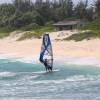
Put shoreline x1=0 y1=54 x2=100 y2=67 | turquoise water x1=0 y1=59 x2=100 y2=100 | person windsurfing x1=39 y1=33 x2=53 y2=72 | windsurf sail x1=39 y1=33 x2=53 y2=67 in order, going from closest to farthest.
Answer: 1. turquoise water x1=0 y1=59 x2=100 y2=100
2. person windsurfing x1=39 y1=33 x2=53 y2=72
3. windsurf sail x1=39 y1=33 x2=53 y2=67
4. shoreline x1=0 y1=54 x2=100 y2=67

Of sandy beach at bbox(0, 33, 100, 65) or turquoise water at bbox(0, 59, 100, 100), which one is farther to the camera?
sandy beach at bbox(0, 33, 100, 65)

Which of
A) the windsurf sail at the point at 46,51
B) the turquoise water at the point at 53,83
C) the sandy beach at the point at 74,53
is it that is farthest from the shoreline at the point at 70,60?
the windsurf sail at the point at 46,51

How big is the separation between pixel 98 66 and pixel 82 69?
4.15 ft

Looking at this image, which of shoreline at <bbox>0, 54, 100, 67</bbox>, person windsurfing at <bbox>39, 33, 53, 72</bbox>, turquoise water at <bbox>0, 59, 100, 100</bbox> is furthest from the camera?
shoreline at <bbox>0, 54, 100, 67</bbox>

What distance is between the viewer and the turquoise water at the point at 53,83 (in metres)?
20.3

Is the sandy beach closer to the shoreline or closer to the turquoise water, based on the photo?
the shoreline

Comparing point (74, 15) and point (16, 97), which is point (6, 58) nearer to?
point (16, 97)

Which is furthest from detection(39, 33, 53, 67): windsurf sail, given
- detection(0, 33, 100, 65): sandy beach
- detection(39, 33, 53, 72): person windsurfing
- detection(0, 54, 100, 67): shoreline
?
detection(0, 33, 100, 65): sandy beach

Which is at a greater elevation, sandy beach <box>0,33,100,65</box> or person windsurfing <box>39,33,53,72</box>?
person windsurfing <box>39,33,53,72</box>

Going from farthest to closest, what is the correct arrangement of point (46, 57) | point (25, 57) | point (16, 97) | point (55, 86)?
point (25, 57) < point (46, 57) < point (55, 86) < point (16, 97)

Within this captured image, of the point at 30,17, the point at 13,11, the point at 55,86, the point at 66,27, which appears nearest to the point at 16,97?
the point at 55,86

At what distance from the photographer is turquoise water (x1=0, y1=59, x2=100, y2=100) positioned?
66.5 ft

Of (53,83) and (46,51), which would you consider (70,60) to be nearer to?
(46,51)

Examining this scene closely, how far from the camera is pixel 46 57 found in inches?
1227
